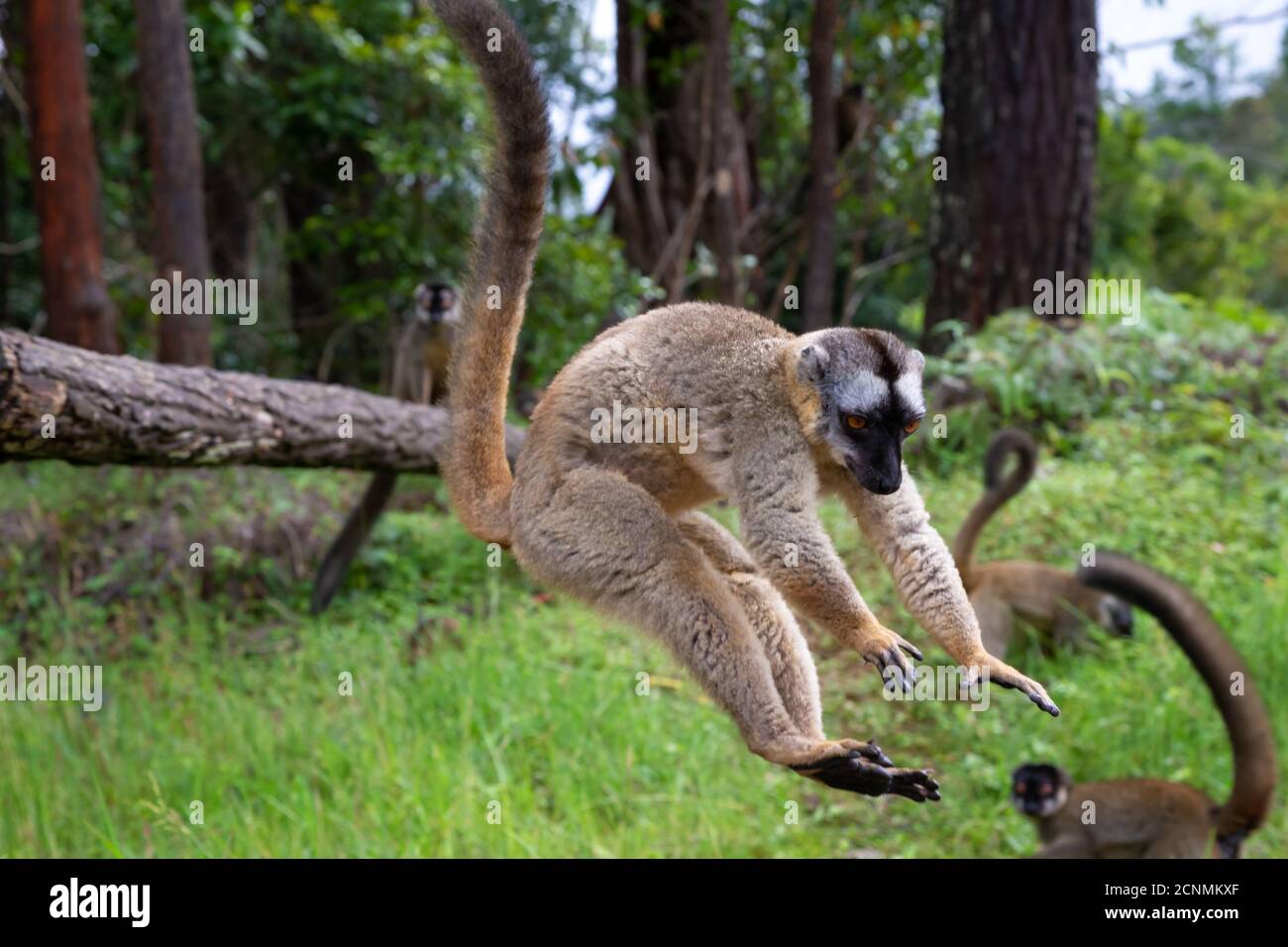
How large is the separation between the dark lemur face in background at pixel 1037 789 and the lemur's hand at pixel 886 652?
13.8ft

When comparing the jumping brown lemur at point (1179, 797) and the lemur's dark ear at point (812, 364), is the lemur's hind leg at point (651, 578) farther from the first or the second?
the jumping brown lemur at point (1179, 797)

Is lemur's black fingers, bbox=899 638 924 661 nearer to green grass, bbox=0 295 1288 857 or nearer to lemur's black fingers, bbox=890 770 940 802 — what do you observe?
lemur's black fingers, bbox=890 770 940 802

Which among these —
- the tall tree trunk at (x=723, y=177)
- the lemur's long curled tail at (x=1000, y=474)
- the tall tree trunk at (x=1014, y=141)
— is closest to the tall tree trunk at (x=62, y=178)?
the tall tree trunk at (x=723, y=177)

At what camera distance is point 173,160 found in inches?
365

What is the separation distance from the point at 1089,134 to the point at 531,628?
5115 millimetres

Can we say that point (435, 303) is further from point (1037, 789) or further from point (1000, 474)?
point (1037, 789)

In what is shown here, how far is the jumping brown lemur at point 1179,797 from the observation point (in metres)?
5.77

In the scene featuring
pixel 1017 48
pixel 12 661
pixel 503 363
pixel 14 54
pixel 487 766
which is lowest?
pixel 487 766

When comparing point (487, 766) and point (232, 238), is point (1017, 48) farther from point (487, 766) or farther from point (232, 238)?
point (232, 238)

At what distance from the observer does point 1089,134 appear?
23.6 feet

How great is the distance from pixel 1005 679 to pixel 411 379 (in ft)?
24.3

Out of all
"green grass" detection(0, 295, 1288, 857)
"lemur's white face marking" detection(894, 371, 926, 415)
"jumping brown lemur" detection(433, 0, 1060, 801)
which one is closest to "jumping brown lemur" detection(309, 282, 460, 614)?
"green grass" detection(0, 295, 1288, 857)

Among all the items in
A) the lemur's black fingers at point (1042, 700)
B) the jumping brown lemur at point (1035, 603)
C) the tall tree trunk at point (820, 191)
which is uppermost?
the tall tree trunk at point (820, 191)

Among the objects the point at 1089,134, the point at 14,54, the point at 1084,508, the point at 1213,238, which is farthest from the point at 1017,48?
the point at 1213,238
